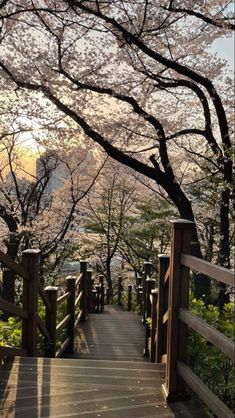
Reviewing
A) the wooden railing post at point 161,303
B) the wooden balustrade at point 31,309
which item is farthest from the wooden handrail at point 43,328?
the wooden railing post at point 161,303

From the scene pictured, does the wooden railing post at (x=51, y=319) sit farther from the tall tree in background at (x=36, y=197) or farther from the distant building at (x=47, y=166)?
the distant building at (x=47, y=166)

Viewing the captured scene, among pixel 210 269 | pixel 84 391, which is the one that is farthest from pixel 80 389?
pixel 210 269

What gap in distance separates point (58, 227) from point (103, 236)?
4777 millimetres

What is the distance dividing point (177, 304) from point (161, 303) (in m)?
1.22

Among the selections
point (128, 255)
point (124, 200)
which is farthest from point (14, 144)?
point (128, 255)

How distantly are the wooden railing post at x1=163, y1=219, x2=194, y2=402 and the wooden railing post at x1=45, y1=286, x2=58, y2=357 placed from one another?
231 cm

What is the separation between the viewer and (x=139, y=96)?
11062 mm

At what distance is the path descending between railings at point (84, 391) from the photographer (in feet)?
9.64

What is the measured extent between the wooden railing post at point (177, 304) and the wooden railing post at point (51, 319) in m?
2.31

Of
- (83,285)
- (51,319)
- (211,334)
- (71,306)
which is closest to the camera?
(211,334)

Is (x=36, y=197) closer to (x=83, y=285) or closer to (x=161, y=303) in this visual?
(x=83, y=285)

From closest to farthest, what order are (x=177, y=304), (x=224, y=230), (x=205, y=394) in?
(x=205, y=394), (x=177, y=304), (x=224, y=230)

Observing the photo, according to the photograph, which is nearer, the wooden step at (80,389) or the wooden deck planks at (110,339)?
the wooden step at (80,389)

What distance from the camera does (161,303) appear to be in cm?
431
